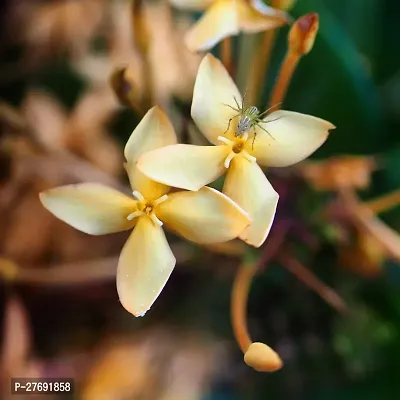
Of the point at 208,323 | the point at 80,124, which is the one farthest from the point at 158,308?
the point at 80,124

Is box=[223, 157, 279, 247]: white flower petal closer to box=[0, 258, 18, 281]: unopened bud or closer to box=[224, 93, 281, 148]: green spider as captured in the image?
box=[224, 93, 281, 148]: green spider

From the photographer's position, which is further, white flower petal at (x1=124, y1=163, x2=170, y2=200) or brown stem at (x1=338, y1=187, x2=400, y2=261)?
brown stem at (x1=338, y1=187, x2=400, y2=261)

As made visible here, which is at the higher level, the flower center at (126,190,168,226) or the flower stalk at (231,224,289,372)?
the flower center at (126,190,168,226)

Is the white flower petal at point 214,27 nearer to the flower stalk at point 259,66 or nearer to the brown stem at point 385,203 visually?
the flower stalk at point 259,66

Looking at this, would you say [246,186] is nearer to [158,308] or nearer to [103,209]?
[103,209]

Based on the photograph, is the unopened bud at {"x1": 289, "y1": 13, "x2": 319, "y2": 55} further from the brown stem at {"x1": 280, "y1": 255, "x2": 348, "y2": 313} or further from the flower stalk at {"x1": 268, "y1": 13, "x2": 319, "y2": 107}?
the brown stem at {"x1": 280, "y1": 255, "x2": 348, "y2": 313}

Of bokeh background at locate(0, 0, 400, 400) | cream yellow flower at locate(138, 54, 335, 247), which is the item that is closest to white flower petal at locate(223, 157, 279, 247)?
cream yellow flower at locate(138, 54, 335, 247)

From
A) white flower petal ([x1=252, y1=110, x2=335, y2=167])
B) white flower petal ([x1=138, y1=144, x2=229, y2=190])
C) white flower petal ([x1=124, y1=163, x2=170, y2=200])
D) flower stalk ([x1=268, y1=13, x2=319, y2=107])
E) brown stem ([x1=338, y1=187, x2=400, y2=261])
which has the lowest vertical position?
brown stem ([x1=338, y1=187, x2=400, y2=261])
